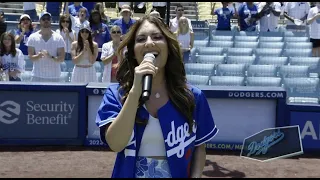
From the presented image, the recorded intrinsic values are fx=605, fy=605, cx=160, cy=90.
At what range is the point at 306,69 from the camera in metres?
11.2

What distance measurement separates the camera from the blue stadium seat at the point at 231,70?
11.1m

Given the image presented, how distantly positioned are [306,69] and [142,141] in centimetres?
906

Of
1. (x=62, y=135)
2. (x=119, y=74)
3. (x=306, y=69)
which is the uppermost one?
(x=119, y=74)

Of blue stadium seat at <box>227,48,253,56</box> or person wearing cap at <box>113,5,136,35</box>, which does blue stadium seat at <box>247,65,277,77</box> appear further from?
person wearing cap at <box>113,5,136,35</box>

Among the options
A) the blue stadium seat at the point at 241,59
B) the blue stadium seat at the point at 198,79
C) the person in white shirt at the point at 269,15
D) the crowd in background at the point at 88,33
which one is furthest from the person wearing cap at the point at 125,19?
the person in white shirt at the point at 269,15

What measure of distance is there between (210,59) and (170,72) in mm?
9476

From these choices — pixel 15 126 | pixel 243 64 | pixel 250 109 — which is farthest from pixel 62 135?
pixel 243 64

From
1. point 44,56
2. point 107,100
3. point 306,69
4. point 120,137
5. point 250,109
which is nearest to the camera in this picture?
point 120,137

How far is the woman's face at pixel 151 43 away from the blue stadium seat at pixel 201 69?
8566 mm

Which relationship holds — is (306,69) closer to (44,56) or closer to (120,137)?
(44,56)

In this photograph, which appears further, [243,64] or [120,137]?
[243,64]

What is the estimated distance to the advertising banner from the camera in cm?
834

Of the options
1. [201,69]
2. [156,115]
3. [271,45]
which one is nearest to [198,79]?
[201,69]

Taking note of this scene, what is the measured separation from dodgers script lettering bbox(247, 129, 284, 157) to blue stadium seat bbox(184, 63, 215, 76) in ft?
12.2
